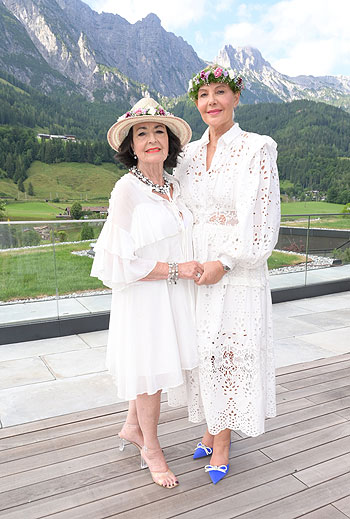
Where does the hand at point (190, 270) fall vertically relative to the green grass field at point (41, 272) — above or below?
above

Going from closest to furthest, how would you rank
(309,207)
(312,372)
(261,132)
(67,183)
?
(312,372)
(309,207)
(67,183)
(261,132)

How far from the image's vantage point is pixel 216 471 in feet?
5.44

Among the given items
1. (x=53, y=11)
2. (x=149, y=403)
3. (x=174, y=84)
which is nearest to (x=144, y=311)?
(x=149, y=403)

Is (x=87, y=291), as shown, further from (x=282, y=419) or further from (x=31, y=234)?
(x=282, y=419)

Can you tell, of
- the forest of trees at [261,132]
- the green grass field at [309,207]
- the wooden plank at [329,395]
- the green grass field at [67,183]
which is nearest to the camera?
the wooden plank at [329,395]

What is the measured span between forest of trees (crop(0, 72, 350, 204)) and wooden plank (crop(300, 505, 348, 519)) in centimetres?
6541

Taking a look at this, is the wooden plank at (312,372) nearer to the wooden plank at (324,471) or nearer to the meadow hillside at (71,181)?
the wooden plank at (324,471)

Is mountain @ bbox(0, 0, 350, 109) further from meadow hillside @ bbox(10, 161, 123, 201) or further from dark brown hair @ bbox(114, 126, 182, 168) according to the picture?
dark brown hair @ bbox(114, 126, 182, 168)

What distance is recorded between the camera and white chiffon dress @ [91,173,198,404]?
1496 millimetres

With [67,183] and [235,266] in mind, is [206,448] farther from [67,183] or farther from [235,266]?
[67,183]

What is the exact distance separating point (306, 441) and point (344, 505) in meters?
0.41

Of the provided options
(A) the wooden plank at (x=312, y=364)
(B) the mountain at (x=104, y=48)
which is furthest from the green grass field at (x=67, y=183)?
(A) the wooden plank at (x=312, y=364)

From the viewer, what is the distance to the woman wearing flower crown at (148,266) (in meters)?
1.50

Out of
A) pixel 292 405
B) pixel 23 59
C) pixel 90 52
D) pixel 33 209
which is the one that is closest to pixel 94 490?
pixel 292 405
